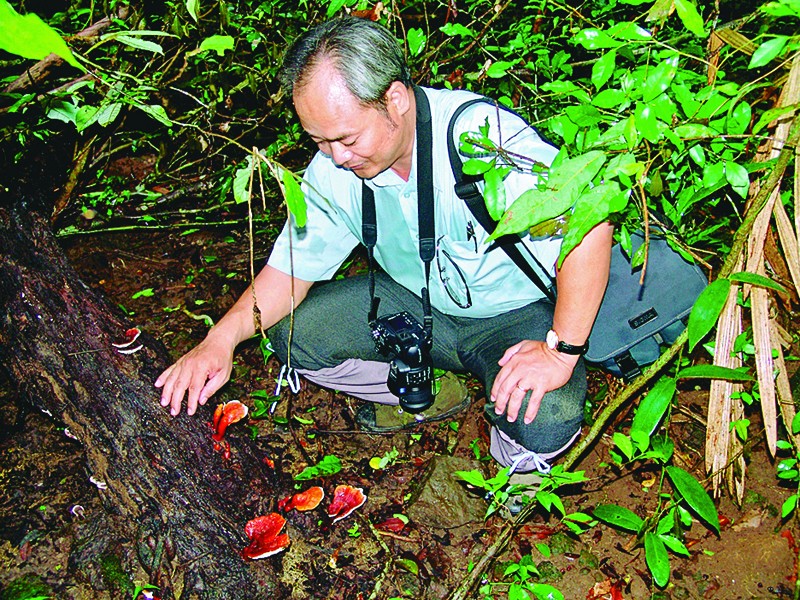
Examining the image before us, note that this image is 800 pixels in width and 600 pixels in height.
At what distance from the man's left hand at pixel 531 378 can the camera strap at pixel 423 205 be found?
0.54 metres

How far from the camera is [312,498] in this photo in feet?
9.53

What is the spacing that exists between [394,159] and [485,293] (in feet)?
2.59


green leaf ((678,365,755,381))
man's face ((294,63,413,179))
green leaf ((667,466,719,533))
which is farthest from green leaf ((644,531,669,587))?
man's face ((294,63,413,179))

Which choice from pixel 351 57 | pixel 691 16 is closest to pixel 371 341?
pixel 351 57

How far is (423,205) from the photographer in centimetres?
288

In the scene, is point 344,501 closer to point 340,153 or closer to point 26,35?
point 340,153

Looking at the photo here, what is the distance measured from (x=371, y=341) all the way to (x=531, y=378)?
3.47ft

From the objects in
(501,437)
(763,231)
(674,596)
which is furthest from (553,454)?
(763,231)

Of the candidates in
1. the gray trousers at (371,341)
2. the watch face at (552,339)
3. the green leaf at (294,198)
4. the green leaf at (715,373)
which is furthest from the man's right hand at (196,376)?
the green leaf at (715,373)

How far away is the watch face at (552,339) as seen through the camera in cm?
280

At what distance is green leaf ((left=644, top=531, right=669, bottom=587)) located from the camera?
6.96 feet

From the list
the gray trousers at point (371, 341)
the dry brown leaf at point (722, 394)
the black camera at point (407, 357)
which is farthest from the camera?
→ the black camera at point (407, 357)

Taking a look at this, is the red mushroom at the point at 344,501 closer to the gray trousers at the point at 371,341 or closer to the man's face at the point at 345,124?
the gray trousers at the point at 371,341

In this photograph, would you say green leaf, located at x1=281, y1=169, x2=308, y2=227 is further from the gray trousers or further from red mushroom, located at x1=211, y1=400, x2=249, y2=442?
the gray trousers
